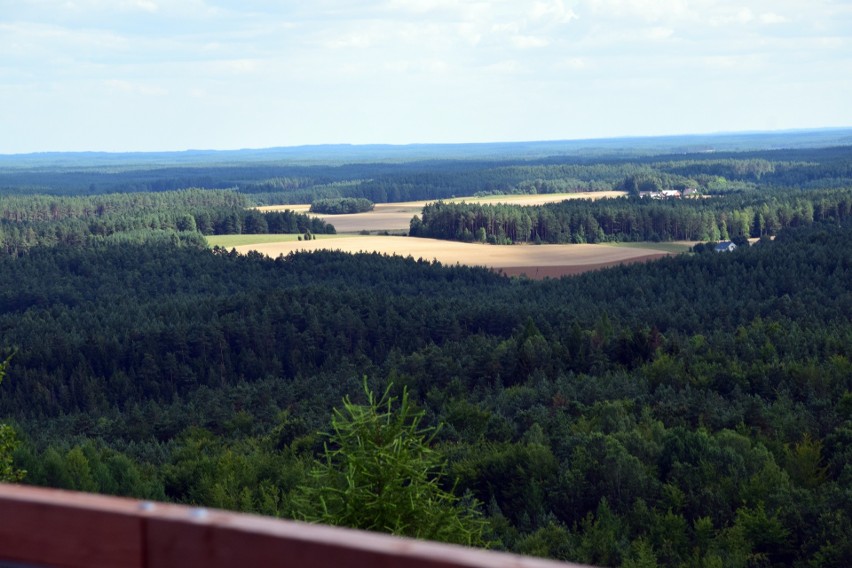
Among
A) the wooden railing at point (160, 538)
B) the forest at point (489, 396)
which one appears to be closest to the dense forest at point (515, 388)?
the forest at point (489, 396)

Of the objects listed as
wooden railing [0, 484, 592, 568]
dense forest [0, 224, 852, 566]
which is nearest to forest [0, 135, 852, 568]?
dense forest [0, 224, 852, 566]

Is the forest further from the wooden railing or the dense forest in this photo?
the wooden railing

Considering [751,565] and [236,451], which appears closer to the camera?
[751,565]

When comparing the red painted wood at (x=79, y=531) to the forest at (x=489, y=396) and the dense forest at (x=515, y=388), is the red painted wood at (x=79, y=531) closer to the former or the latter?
the forest at (x=489, y=396)

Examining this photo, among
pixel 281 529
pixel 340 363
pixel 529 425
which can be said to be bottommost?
pixel 340 363

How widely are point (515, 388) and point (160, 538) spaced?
281ft

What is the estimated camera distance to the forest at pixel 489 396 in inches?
1641

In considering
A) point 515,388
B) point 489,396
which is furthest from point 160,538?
point 515,388

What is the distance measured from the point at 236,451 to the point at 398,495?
50634 mm

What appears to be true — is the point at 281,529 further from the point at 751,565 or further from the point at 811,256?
the point at 811,256

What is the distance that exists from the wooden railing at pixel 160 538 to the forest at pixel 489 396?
466 inches

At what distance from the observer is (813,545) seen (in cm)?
4044

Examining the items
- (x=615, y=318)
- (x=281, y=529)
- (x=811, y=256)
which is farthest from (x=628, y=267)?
(x=281, y=529)

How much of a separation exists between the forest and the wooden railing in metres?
11.8
